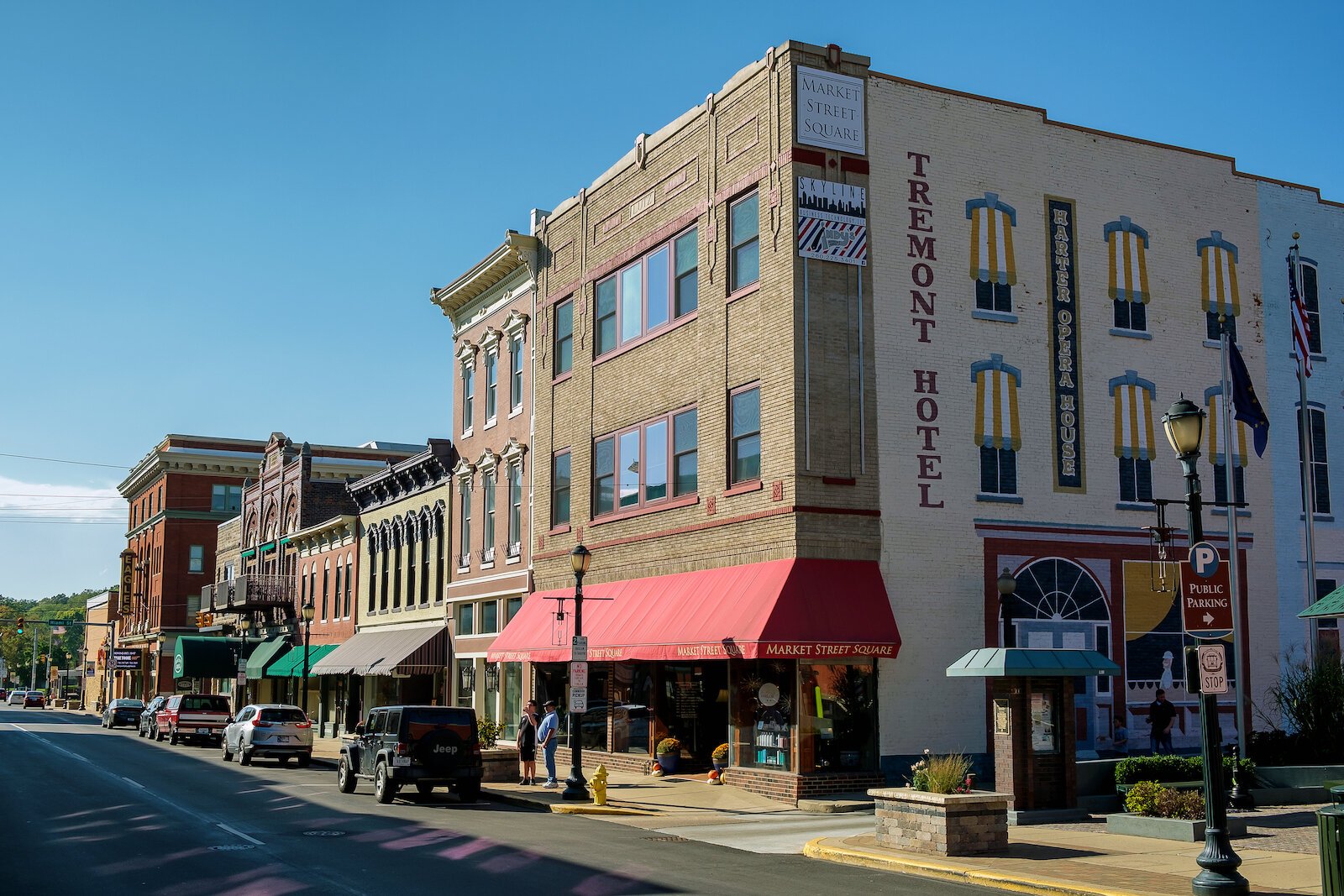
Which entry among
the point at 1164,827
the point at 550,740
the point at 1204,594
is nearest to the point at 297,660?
the point at 550,740

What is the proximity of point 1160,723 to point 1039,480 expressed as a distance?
540 centimetres

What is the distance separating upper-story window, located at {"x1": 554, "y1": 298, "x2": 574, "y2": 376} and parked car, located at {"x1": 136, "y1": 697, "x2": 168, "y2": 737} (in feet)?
89.5

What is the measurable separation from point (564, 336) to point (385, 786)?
48.8 ft

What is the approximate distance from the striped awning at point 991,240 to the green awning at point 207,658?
157 feet

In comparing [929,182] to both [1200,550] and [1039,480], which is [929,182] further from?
[1200,550]

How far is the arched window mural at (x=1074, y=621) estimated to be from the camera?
26172mm

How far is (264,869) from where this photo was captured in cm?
1498

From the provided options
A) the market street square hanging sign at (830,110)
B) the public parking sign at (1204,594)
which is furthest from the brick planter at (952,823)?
the market street square hanging sign at (830,110)

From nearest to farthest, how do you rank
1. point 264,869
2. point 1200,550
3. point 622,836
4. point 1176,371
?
point 1200,550 → point 264,869 → point 622,836 → point 1176,371

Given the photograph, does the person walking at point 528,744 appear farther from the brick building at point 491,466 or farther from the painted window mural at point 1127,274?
the painted window mural at point 1127,274

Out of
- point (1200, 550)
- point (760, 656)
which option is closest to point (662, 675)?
point (760, 656)

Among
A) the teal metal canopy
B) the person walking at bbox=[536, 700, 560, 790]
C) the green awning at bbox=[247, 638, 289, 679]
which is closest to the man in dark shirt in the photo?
the teal metal canopy

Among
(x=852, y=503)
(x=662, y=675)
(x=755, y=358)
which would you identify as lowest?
(x=662, y=675)

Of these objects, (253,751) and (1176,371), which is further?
(253,751)
